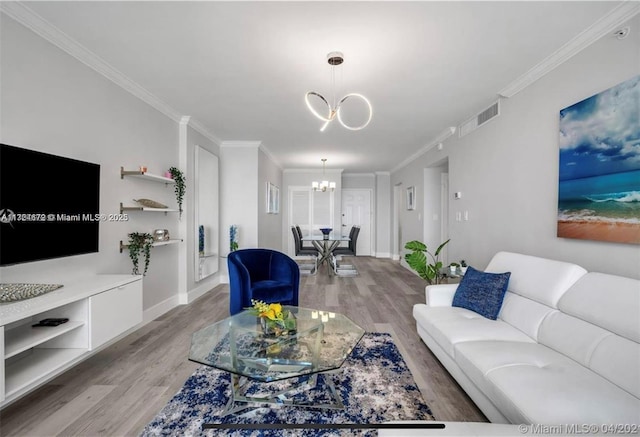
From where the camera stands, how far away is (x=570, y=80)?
94.5 inches

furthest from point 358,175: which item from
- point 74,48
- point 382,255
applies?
point 74,48

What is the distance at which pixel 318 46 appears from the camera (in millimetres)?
2383

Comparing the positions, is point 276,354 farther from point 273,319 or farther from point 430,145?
point 430,145

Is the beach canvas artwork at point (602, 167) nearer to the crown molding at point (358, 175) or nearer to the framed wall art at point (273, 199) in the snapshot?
the framed wall art at point (273, 199)

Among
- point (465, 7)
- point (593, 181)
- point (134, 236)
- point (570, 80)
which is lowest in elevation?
point (134, 236)

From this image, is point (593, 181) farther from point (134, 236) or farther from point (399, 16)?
point (134, 236)

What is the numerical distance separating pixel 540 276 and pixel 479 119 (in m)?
2.33

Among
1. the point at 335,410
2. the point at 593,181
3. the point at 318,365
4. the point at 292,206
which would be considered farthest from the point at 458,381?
the point at 292,206

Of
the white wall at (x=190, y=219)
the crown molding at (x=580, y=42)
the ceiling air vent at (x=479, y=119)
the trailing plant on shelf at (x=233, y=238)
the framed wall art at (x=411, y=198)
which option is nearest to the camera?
the crown molding at (x=580, y=42)

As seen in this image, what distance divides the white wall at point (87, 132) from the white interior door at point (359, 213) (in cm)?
592

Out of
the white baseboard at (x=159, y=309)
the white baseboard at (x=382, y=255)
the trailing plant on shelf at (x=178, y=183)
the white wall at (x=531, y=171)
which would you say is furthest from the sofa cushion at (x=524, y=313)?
the white baseboard at (x=382, y=255)

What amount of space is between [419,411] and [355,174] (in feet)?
25.6

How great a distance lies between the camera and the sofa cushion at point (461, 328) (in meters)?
2.05

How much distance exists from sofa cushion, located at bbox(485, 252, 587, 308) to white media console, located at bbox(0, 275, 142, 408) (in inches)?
121
